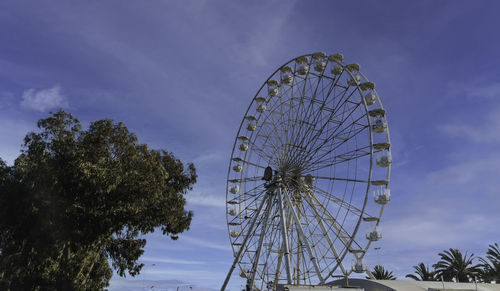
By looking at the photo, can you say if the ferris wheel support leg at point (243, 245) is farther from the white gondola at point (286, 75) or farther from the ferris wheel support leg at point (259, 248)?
the white gondola at point (286, 75)

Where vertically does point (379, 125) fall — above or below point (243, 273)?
above

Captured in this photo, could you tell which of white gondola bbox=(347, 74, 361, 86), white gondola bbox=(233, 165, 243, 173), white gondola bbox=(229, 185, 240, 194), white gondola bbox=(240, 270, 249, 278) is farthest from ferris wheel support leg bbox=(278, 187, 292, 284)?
white gondola bbox=(347, 74, 361, 86)

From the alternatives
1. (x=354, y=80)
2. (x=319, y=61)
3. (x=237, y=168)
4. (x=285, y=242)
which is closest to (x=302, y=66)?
(x=319, y=61)

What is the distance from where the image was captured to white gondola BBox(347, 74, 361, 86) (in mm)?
26625

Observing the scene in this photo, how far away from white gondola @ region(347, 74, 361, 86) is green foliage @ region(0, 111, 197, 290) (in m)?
13.3

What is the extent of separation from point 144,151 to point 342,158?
12.2 metres

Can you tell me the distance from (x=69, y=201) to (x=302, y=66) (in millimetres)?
18102

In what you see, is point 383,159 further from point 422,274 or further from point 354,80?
point 422,274

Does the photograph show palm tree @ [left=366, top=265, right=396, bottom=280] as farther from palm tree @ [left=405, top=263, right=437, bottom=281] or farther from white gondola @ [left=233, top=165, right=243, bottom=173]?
white gondola @ [left=233, top=165, right=243, bottom=173]

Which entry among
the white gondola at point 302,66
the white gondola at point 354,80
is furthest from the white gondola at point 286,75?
the white gondola at point 354,80

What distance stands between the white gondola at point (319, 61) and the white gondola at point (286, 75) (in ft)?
7.62

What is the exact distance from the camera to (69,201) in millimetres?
22203

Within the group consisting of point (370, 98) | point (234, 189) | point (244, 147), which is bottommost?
point (234, 189)

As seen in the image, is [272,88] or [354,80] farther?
[272,88]
